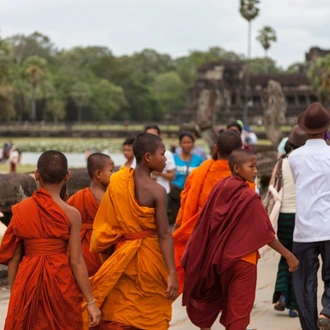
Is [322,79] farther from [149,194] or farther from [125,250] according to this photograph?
[125,250]

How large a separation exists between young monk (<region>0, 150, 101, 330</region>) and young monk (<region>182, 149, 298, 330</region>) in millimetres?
1029

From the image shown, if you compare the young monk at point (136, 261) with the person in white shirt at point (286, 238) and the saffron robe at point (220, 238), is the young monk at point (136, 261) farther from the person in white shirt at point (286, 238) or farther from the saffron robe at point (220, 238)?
the person in white shirt at point (286, 238)

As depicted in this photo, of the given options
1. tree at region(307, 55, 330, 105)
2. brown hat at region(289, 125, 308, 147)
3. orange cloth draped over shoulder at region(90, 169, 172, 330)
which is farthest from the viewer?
tree at region(307, 55, 330, 105)

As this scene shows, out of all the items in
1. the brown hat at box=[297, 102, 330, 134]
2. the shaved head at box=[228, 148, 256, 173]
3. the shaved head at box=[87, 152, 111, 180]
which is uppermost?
the brown hat at box=[297, 102, 330, 134]

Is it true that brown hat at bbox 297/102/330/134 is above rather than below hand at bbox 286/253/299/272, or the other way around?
above

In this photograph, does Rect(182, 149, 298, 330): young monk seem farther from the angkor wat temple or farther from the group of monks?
the angkor wat temple

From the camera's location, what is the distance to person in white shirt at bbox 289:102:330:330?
5.36 m

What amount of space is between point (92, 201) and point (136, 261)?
0.79m

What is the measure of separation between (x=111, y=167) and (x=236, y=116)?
226 feet

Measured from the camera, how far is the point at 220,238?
5098 millimetres

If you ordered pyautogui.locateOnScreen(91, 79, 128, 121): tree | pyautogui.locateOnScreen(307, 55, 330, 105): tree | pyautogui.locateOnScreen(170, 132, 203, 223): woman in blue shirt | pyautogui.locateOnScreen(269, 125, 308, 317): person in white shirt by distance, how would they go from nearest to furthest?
pyautogui.locateOnScreen(269, 125, 308, 317): person in white shirt → pyautogui.locateOnScreen(170, 132, 203, 223): woman in blue shirt → pyautogui.locateOnScreen(307, 55, 330, 105): tree → pyautogui.locateOnScreen(91, 79, 128, 121): tree

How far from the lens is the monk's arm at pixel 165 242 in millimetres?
4777

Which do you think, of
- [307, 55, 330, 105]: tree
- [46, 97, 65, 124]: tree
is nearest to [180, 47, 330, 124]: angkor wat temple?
[307, 55, 330, 105]: tree

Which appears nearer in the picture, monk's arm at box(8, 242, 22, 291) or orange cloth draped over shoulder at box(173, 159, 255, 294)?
monk's arm at box(8, 242, 22, 291)
